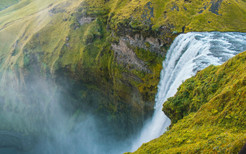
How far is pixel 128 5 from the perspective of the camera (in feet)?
118

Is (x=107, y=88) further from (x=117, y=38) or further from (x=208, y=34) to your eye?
(x=208, y=34)

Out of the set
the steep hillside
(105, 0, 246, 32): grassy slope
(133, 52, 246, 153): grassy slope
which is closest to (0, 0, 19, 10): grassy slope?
the steep hillside

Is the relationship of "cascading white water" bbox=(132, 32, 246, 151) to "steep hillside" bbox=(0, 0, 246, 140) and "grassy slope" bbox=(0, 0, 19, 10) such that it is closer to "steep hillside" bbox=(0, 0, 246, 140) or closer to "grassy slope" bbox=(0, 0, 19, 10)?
"steep hillside" bbox=(0, 0, 246, 140)

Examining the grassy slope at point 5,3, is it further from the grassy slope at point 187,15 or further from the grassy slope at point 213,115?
the grassy slope at point 213,115

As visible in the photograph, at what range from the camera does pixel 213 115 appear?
1073 centimetres

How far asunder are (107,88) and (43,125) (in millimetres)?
22295

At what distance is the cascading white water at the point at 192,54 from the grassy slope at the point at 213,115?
388 centimetres

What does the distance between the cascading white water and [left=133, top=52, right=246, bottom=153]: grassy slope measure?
3.88 m

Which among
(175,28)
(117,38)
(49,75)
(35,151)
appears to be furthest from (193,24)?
(35,151)

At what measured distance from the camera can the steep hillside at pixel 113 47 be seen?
2822cm

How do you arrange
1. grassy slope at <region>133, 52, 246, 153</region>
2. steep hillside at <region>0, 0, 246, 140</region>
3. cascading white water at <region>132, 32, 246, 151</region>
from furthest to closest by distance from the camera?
steep hillside at <region>0, 0, 246, 140</region> → cascading white water at <region>132, 32, 246, 151</region> → grassy slope at <region>133, 52, 246, 153</region>

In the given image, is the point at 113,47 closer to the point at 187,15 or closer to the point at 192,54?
the point at 187,15

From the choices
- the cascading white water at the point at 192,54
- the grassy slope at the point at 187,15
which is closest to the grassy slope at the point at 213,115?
the cascading white water at the point at 192,54

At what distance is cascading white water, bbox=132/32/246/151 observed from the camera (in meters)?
18.5
